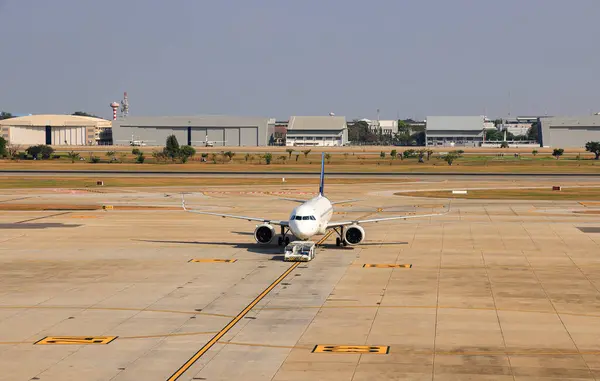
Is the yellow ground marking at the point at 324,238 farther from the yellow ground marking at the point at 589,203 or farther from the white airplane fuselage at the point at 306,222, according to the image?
the yellow ground marking at the point at 589,203

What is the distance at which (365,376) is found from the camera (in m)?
30.5

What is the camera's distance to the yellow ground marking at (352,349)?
34.0 m

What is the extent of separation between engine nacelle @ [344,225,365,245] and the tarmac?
73 centimetres

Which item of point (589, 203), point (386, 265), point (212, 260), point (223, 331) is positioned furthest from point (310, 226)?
point (589, 203)

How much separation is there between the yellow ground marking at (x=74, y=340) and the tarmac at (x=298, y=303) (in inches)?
5.3

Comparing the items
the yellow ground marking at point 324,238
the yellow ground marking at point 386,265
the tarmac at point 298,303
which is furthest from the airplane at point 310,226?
the yellow ground marking at point 386,265

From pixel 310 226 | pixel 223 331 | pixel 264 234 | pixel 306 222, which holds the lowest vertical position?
pixel 223 331

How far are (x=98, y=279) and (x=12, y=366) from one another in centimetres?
1913

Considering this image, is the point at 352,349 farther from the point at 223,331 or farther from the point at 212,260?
the point at 212,260

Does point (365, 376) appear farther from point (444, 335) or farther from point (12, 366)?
point (12, 366)

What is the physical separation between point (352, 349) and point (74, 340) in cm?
1162

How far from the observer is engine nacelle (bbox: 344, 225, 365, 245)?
2491 inches

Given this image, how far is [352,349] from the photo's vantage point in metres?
34.3

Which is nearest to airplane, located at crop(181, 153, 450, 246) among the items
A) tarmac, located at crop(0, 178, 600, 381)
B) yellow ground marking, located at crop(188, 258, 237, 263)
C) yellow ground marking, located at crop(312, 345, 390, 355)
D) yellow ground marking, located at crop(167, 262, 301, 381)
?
tarmac, located at crop(0, 178, 600, 381)
